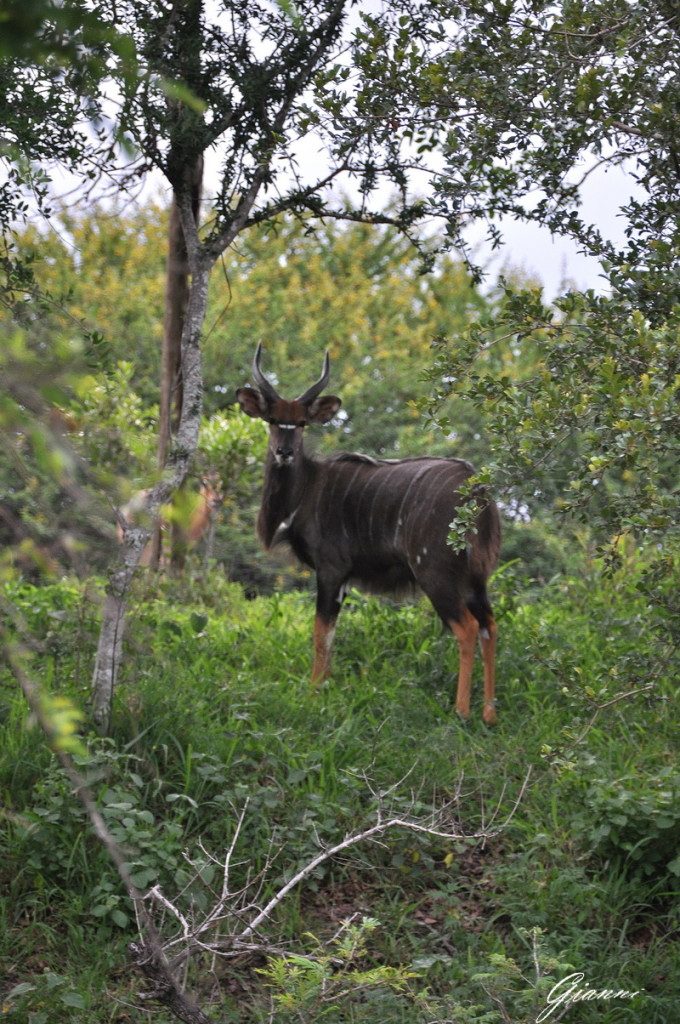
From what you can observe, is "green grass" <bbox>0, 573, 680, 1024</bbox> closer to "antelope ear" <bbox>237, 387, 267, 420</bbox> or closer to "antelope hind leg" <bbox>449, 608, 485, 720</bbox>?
"antelope hind leg" <bbox>449, 608, 485, 720</bbox>

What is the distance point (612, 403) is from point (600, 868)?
2.05 metres

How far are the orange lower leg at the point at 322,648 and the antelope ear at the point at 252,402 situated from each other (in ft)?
4.28

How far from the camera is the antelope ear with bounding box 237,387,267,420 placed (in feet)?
22.3

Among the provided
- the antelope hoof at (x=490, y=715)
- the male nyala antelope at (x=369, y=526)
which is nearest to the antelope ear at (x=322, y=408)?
the male nyala antelope at (x=369, y=526)

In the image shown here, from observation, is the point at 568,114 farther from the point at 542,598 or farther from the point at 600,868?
Answer: the point at 542,598

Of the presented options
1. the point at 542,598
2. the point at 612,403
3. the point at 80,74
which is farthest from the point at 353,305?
the point at 80,74

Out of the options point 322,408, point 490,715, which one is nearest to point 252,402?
point 322,408

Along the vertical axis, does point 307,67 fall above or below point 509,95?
above

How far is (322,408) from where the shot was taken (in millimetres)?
6891

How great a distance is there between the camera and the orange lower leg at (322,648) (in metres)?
6.36

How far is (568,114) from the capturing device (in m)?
4.32

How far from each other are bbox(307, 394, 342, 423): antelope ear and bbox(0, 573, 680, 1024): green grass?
1564 mm
